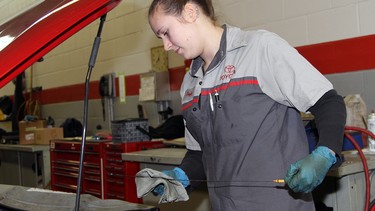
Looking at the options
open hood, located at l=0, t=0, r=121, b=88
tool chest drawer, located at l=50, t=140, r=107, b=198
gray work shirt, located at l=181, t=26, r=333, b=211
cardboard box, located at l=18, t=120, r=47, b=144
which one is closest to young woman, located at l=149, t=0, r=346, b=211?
gray work shirt, located at l=181, t=26, r=333, b=211

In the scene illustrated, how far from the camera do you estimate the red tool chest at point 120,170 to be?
109 inches

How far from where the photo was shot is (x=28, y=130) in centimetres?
400

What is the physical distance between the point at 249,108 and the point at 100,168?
2.09 meters

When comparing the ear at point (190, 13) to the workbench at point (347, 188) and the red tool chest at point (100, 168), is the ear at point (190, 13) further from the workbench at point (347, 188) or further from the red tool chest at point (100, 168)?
the red tool chest at point (100, 168)

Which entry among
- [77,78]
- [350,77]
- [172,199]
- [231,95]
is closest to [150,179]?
[172,199]

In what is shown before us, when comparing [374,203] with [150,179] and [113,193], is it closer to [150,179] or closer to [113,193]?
[150,179]

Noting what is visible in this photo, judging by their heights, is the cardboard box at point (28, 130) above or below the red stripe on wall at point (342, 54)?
below

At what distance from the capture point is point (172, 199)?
4.00 feet

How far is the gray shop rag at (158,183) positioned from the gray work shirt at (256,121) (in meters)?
0.13

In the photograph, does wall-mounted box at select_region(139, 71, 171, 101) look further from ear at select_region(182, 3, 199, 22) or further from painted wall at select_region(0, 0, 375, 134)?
ear at select_region(182, 3, 199, 22)

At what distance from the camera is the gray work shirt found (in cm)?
116

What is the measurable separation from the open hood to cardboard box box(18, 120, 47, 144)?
10.7 feet

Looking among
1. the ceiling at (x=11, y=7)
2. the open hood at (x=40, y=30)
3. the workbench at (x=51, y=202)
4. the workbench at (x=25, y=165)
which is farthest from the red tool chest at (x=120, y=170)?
the ceiling at (x=11, y=7)

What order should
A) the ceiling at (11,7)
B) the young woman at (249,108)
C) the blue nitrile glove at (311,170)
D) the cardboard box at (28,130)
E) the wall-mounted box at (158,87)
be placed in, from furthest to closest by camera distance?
the ceiling at (11,7), the cardboard box at (28,130), the wall-mounted box at (158,87), the young woman at (249,108), the blue nitrile glove at (311,170)
